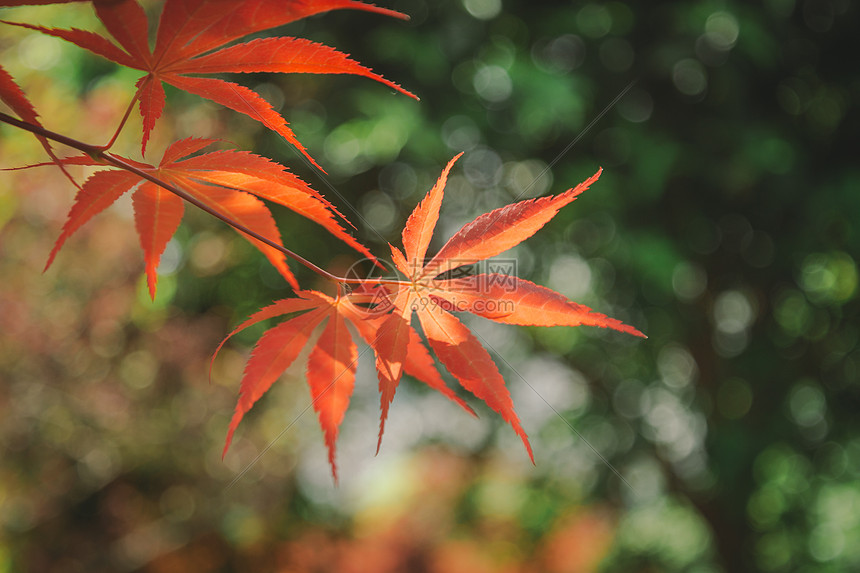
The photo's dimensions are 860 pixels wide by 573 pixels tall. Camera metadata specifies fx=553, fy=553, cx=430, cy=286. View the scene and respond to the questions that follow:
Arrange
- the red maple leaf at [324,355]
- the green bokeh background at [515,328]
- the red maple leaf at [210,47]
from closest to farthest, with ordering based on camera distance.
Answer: the red maple leaf at [210,47], the red maple leaf at [324,355], the green bokeh background at [515,328]

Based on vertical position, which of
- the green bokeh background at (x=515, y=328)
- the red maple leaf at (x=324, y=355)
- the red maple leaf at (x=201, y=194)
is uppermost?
the red maple leaf at (x=201, y=194)

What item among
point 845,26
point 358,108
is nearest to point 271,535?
point 358,108

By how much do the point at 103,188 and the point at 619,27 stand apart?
1.69m

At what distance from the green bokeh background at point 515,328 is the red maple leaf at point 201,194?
1.18 meters

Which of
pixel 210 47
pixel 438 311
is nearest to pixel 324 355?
pixel 438 311

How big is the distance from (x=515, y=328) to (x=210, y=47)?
1788 millimetres

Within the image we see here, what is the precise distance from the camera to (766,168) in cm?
152

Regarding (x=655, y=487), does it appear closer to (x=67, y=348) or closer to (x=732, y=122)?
(x=732, y=122)

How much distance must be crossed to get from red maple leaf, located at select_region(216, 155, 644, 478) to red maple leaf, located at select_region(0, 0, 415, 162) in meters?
0.10

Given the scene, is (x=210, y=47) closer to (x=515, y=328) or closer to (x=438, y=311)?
(x=438, y=311)

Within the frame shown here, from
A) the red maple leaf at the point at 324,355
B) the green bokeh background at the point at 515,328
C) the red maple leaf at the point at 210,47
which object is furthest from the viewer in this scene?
the green bokeh background at the point at 515,328

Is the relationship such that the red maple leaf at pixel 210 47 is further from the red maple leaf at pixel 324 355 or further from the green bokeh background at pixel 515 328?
the green bokeh background at pixel 515 328

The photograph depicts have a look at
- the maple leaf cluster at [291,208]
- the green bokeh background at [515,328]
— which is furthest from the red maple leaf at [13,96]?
the green bokeh background at [515,328]

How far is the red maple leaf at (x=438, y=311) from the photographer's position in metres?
0.35
